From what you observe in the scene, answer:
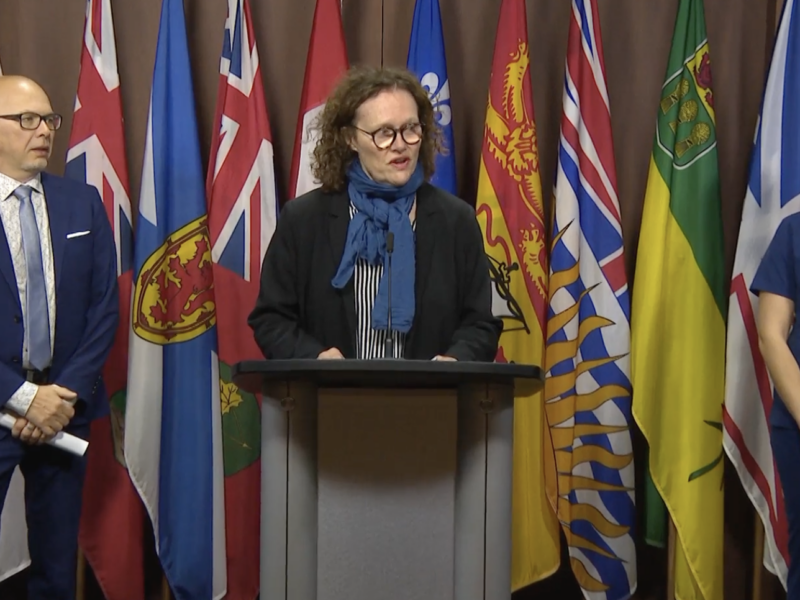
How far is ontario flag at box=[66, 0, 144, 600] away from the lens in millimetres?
2799

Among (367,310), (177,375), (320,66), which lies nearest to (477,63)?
(320,66)

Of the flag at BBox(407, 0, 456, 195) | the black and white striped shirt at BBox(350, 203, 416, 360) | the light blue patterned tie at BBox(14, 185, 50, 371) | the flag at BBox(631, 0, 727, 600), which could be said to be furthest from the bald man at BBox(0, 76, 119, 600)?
the flag at BBox(631, 0, 727, 600)

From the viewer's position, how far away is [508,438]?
1.46m

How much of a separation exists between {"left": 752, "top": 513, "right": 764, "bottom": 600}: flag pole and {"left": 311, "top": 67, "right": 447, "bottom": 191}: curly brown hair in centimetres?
182

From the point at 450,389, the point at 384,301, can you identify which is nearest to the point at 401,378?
the point at 450,389

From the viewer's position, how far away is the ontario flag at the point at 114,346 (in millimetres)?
2799

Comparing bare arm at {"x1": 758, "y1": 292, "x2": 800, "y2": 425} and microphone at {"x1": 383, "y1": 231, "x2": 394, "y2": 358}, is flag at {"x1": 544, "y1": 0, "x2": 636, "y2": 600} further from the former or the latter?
microphone at {"x1": 383, "y1": 231, "x2": 394, "y2": 358}

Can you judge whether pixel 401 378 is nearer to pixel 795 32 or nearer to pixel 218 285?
pixel 218 285

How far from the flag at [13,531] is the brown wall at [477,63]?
1120 millimetres

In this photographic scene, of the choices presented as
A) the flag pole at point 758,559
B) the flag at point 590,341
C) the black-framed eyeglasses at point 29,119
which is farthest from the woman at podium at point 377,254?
the flag pole at point 758,559

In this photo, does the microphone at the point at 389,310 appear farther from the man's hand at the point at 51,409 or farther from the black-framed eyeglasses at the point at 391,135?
the man's hand at the point at 51,409

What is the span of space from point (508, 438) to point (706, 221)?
167 cm

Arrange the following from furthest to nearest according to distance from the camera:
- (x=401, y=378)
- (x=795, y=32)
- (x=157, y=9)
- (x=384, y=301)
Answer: (x=157, y=9) < (x=795, y=32) < (x=384, y=301) < (x=401, y=378)

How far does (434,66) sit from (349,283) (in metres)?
1.34
